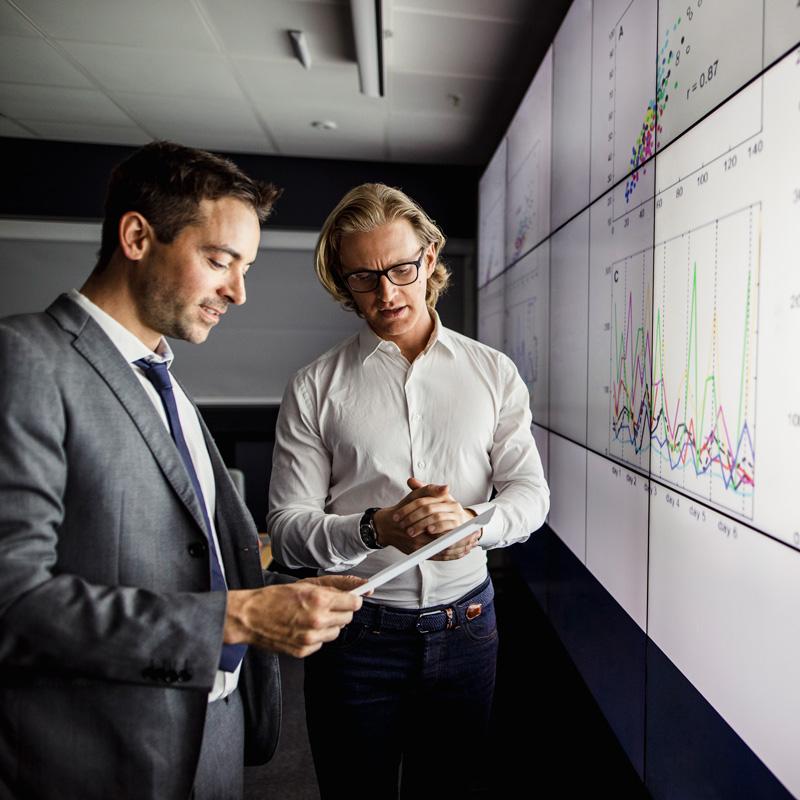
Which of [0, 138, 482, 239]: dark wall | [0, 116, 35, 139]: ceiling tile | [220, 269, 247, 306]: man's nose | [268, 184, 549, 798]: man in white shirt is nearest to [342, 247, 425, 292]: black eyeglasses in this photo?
[268, 184, 549, 798]: man in white shirt

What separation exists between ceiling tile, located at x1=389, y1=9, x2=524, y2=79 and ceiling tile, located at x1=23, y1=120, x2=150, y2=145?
1.98 meters

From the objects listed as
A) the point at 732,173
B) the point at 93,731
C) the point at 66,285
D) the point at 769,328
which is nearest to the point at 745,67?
the point at 732,173

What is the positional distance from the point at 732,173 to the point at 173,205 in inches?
35.7

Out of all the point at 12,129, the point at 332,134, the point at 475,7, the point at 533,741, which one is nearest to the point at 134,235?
the point at 475,7

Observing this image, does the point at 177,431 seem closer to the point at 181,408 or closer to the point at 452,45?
the point at 181,408

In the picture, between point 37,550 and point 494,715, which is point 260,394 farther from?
point 37,550

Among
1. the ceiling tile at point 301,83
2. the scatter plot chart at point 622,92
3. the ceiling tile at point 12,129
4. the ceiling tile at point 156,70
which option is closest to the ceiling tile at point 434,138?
the ceiling tile at point 301,83

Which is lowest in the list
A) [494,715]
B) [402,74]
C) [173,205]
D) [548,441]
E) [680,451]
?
[494,715]

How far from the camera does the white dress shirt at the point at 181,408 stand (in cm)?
89

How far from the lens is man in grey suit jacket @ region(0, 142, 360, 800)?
2.35 ft

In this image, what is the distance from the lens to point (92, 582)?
2.58 feet

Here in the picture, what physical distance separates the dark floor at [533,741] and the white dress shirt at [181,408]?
1086 mm

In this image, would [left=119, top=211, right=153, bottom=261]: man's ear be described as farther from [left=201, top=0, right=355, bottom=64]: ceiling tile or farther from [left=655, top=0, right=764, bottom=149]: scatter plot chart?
[left=201, top=0, right=355, bottom=64]: ceiling tile

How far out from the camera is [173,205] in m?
0.92
